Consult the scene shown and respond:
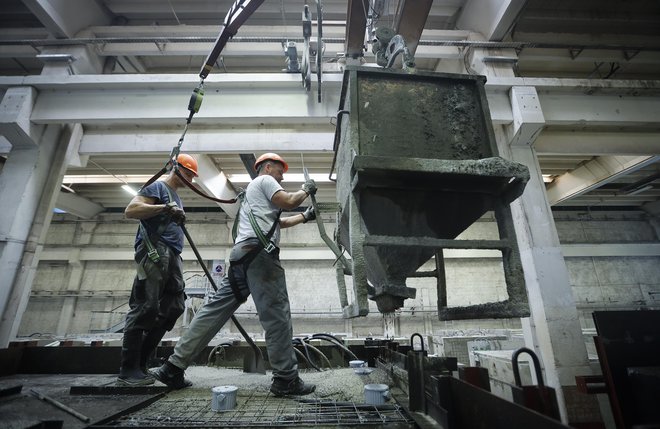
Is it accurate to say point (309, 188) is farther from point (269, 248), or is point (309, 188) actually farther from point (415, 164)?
point (415, 164)

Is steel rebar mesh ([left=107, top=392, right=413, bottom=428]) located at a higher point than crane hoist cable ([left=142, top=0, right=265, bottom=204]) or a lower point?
lower

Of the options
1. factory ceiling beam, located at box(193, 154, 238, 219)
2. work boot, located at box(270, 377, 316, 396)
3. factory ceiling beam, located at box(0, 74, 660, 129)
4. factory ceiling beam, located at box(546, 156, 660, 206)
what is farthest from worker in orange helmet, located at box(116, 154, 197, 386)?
factory ceiling beam, located at box(546, 156, 660, 206)

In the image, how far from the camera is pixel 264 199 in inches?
81.7

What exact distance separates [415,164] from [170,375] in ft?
6.33

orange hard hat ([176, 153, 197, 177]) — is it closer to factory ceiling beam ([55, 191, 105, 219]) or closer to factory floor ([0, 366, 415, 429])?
factory floor ([0, 366, 415, 429])

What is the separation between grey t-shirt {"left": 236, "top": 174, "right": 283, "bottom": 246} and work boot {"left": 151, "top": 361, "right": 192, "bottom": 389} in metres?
0.88

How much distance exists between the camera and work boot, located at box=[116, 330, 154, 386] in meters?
1.88

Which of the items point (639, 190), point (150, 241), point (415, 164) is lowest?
point (150, 241)

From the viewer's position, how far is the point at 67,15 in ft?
12.6

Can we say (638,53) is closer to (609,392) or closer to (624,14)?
(624,14)

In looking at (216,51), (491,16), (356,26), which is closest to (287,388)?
(216,51)

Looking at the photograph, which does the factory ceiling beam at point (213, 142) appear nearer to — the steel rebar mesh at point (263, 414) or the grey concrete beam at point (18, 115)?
the grey concrete beam at point (18, 115)

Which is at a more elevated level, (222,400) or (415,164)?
(415,164)

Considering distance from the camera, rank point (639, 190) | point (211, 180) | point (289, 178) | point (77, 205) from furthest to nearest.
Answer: point (77, 205) < point (639, 190) < point (289, 178) < point (211, 180)
